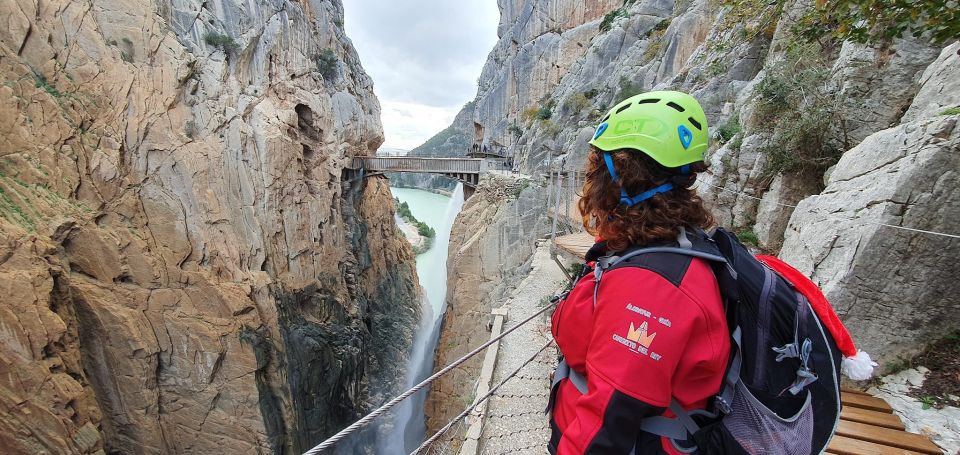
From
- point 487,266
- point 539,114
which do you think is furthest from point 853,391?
point 539,114

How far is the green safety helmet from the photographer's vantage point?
3.68 ft

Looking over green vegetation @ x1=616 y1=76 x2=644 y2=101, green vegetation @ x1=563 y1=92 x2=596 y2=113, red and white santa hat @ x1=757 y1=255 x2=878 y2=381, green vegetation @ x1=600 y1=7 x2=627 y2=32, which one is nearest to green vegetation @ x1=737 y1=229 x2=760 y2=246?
red and white santa hat @ x1=757 y1=255 x2=878 y2=381

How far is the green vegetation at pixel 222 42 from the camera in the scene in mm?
11969

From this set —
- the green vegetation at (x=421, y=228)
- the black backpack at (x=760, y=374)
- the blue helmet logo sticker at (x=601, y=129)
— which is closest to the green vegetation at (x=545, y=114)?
the blue helmet logo sticker at (x=601, y=129)

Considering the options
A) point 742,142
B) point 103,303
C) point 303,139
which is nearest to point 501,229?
point 742,142

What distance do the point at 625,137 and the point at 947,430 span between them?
9.70 ft

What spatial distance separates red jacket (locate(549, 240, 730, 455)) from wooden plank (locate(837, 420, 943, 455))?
7.39ft

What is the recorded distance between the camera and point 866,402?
8.48 feet

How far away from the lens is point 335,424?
14.9m

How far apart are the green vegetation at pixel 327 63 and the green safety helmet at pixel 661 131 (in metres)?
18.2

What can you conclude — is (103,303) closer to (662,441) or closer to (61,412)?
(61,412)

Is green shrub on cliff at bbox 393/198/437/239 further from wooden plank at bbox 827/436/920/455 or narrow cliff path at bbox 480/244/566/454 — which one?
wooden plank at bbox 827/436/920/455

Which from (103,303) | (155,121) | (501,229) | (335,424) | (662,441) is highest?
(155,121)

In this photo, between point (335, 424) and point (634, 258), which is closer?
point (634, 258)
